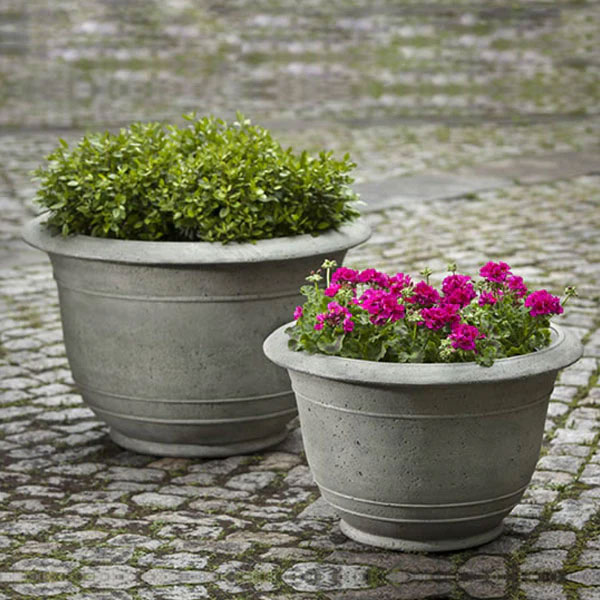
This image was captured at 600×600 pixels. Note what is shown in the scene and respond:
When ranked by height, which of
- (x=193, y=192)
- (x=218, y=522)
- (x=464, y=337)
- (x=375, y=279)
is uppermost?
(x=193, y=192)

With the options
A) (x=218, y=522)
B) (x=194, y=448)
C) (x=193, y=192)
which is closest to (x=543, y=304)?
(x=218, y=522)

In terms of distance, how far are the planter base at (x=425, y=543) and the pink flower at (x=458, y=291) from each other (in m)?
0.75

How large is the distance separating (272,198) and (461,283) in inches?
39.1

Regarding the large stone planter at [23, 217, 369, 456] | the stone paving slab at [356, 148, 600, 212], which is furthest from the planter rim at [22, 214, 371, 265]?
the stone paving slab at [356, 148, 600, 212]

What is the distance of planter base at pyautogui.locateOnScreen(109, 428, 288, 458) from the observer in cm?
493

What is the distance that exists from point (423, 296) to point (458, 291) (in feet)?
0.37

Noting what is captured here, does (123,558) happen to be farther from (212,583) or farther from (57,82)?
(57,82)

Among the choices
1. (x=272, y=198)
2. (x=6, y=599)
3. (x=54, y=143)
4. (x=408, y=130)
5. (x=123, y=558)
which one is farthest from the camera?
(x=408, y=130)

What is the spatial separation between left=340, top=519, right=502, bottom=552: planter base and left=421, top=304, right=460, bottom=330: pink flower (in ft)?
2.34

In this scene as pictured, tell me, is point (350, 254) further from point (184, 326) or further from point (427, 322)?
point (427, 322)

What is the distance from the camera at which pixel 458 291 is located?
395cm

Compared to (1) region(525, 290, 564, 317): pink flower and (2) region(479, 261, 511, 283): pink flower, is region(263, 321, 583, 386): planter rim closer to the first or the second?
(1) region(525, 290, 564, 317): pink flower

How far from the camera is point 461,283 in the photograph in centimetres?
402

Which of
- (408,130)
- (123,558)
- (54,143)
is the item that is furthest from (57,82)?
(123,558)
